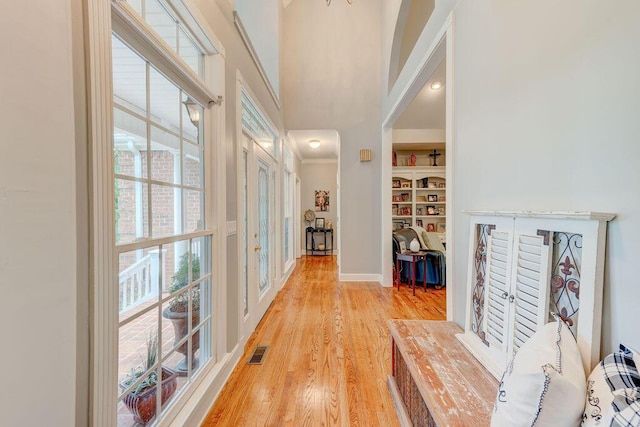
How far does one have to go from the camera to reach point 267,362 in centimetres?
225

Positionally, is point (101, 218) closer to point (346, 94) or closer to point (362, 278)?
point (362, 278)

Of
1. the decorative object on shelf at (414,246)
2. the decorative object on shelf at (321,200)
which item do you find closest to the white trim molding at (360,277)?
the decorative object on shelf at (414,246)

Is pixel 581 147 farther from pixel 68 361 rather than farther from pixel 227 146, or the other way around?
pixel 227 146

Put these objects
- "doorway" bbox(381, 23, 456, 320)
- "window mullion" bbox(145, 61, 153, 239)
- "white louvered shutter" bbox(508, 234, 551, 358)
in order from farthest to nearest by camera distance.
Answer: "doorway" bbox(381, 23, 456, 320)
"window mullion" bbox(145, 61, 153, 239)
"white louvered shutter" bbox(508, 234, 551, 358)

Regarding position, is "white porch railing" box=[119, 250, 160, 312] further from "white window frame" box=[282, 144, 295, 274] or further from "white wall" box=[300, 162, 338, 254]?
"white wall" box=[300, 162, 338, 254]

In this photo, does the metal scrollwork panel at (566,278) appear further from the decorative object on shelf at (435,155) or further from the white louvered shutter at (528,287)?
the decorative object on shelf at (435,155)

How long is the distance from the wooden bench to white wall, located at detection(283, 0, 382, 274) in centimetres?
291

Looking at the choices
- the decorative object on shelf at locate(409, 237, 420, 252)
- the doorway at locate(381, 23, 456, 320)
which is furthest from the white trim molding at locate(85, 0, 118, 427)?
the decorative object on shelf at locate(409, 237, 420, 252)

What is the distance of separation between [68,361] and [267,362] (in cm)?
167

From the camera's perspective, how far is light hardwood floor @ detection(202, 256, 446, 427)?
1678 millimetres

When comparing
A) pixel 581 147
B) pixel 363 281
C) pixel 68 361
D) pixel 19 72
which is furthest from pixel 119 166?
pixel 363 281

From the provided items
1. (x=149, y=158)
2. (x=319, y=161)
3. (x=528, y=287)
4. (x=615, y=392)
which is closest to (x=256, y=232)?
(x=149, y=158)

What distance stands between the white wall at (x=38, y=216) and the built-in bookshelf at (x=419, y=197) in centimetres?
563

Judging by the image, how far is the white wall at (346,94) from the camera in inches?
178
